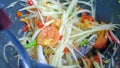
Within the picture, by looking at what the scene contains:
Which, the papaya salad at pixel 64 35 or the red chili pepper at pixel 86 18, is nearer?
the papaya salad at pixel 64 35

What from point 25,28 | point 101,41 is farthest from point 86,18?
point 25,28

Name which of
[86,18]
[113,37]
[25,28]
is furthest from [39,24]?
[113,37]

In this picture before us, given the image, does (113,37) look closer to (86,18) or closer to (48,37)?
(86,18)

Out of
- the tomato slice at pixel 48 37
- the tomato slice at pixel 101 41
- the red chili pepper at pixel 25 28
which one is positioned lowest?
the tomato slice at pixel 101 41

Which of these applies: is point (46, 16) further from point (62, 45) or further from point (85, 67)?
point (85, 67)

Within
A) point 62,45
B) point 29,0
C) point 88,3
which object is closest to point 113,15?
point 88,3

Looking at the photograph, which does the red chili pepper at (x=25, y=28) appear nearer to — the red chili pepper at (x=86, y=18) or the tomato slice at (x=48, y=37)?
the tomato slice at (x=48, y=37)

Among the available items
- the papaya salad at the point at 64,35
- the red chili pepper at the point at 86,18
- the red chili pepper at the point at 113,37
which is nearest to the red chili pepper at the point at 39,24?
the papaya salad at the point at 64,35

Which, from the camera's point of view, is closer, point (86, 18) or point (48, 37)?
point (48, 37)

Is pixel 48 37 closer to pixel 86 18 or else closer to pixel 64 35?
pixel 64 35
